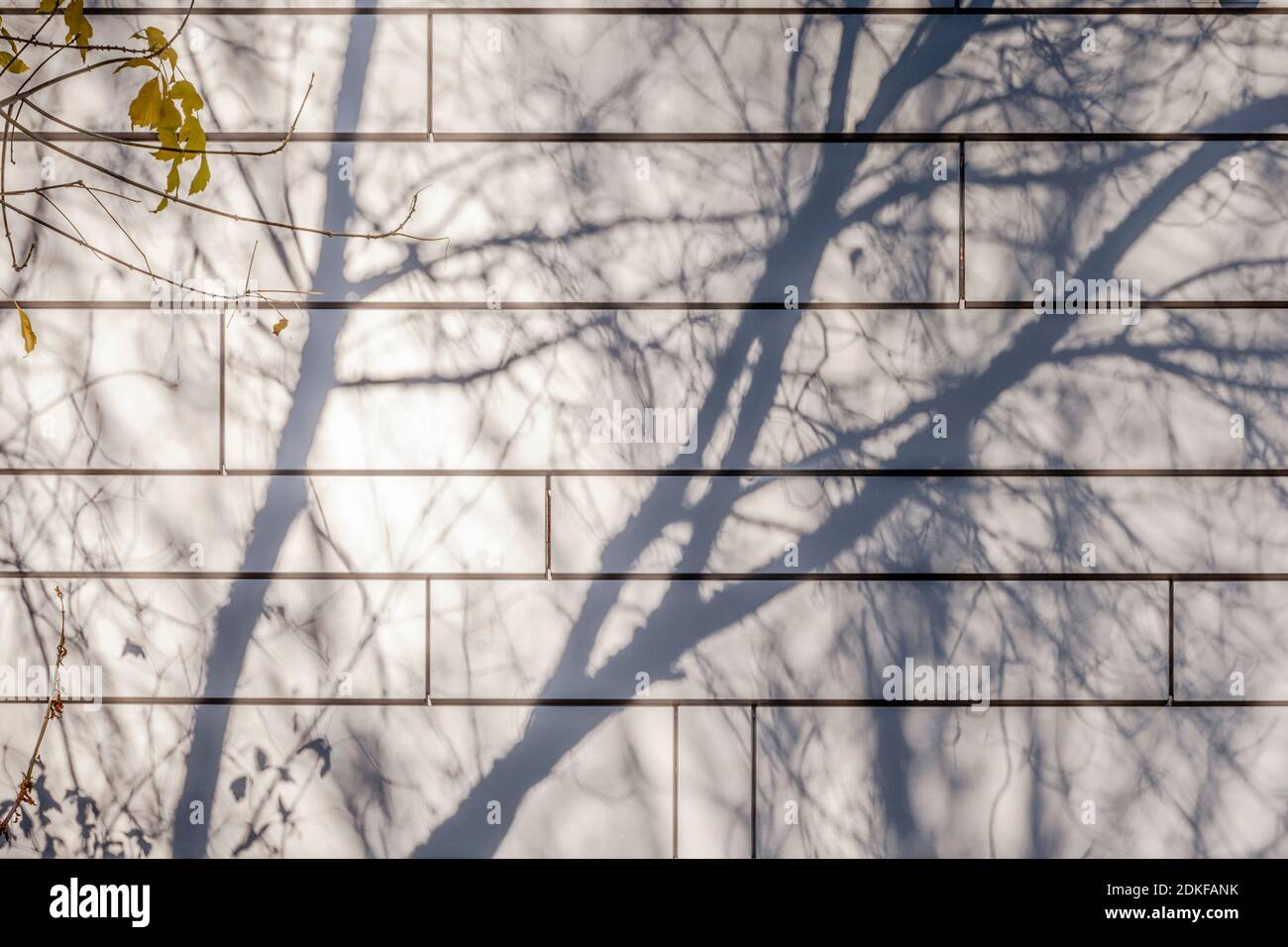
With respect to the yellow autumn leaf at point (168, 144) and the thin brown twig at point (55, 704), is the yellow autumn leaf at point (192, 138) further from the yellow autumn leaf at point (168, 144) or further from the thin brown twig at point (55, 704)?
the thin brown twig at point (55, 704)

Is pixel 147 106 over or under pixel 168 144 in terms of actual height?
over

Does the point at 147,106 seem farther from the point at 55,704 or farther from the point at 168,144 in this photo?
the point at 55,704

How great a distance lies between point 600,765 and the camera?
491cm

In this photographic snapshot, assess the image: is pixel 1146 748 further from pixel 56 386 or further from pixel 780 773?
pixel 56 386

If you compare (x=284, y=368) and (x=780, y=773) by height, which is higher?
(x=284, y=368)

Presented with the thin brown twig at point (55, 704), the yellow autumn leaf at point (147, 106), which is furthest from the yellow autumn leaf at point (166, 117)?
the thin brown twig at point (55, 704)

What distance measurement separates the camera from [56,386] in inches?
193

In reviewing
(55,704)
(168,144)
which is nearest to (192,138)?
(168,144)

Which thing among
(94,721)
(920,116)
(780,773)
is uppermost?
(920,116)

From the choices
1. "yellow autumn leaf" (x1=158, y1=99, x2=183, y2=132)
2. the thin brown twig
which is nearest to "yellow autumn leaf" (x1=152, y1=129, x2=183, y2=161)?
"yellow autumn leaf" (x1=158, y1=99, x2=183, y2=132)

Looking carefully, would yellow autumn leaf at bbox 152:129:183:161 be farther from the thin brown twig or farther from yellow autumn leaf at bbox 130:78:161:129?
the thin brown twig

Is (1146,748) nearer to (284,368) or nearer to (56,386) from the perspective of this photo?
(284,368)
